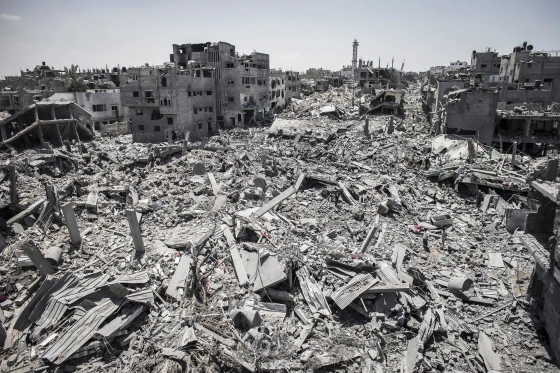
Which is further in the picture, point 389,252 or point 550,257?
point 389,252

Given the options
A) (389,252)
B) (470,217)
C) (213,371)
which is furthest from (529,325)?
(213,371)

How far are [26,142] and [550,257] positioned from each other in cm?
3466

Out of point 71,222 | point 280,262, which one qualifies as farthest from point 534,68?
point 71,222

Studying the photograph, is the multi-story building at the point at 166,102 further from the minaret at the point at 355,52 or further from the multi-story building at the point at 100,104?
the minaret at the point at 355,52

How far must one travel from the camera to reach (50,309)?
990 centimetres

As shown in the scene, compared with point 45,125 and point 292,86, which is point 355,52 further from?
point 45,125

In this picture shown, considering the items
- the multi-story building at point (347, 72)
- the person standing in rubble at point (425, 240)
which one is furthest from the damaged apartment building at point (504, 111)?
the multi-story building at point (347, 72)

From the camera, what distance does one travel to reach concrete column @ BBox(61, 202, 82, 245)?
13.0 metres

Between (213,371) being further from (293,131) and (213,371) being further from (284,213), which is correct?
(293,131)

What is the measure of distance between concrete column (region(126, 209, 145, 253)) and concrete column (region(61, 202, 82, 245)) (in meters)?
2.35

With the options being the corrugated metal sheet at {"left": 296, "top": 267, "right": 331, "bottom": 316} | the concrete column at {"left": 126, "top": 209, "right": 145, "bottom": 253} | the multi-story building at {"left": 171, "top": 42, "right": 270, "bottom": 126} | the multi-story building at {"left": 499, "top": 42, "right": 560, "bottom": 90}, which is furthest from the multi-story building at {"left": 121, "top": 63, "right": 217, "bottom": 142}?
the multi-story building at {"left": 499, "top": 42, "right": 560, "bottom": 90}

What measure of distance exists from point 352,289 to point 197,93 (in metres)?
31.9

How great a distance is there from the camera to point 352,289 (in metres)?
10.2

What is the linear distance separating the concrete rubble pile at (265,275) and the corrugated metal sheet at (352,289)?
0.05 meters
